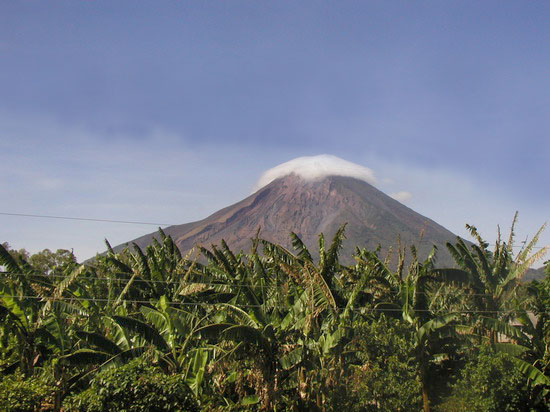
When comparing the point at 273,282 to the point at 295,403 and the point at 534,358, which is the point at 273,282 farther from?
the point at 534,358

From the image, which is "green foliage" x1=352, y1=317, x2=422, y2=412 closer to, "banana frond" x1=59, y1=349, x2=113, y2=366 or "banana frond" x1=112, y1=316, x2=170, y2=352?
"banana frond" x1=112, y1=316, x2=170, y2=352

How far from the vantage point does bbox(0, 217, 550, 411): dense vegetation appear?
13.6 meters

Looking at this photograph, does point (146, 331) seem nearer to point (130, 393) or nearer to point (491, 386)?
point (130, 393)

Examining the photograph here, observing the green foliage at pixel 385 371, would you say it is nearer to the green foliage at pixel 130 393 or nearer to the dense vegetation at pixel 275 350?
the dense vegetation at pixel 275 350

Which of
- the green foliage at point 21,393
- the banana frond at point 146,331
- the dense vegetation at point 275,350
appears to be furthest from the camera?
the banana frond at point 146,331

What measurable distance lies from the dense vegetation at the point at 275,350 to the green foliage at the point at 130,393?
0.03 meters

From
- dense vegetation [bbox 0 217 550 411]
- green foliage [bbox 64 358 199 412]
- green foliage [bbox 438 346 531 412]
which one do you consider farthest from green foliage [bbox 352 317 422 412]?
green foliage [bbox 64 358 199 412]

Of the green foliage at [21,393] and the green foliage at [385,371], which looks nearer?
the green foliage at [21,393]

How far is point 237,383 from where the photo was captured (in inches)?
571

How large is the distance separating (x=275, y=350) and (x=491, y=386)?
6234mm

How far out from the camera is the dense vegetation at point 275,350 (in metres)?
13.6

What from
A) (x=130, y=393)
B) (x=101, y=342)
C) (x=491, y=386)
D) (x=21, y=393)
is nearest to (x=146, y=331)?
(x=101, y=342)

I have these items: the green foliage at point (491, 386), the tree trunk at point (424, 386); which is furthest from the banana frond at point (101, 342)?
the green foliage at point (491, 386)

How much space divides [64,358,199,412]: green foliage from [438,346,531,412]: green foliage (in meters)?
8.38
